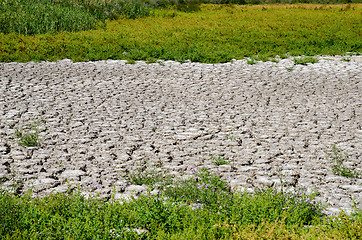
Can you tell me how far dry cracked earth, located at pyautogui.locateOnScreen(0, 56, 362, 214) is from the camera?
5.21 meters

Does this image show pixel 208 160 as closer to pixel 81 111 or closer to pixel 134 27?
pixel 81 111

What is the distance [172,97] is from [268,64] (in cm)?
451

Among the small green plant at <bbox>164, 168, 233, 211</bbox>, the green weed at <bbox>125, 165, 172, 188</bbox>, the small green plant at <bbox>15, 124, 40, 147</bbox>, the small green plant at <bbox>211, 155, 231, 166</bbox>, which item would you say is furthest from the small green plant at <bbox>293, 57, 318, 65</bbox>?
the small green plant at <bbox>15, 124, 40, 147</bbox>

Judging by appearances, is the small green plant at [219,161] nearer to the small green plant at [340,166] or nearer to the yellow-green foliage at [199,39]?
the small green plant at [340,166]

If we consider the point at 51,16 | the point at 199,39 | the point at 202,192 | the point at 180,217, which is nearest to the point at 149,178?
the point at 202,192

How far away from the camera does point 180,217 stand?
13.7ft

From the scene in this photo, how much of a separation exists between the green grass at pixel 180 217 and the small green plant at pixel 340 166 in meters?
1.08

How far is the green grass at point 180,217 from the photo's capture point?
367cm

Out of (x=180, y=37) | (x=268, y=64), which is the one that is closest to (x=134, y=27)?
(x=180, y=37)

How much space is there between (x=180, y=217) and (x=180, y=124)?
3.21 metres

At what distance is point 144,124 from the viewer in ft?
23.8

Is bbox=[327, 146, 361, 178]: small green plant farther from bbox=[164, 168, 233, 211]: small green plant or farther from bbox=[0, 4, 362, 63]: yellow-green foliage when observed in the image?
bbox=[0, 4, 362, 63]: yellow-green foliage

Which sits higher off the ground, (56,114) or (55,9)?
(55,9)

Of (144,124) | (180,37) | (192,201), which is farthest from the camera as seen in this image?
(180,37)
